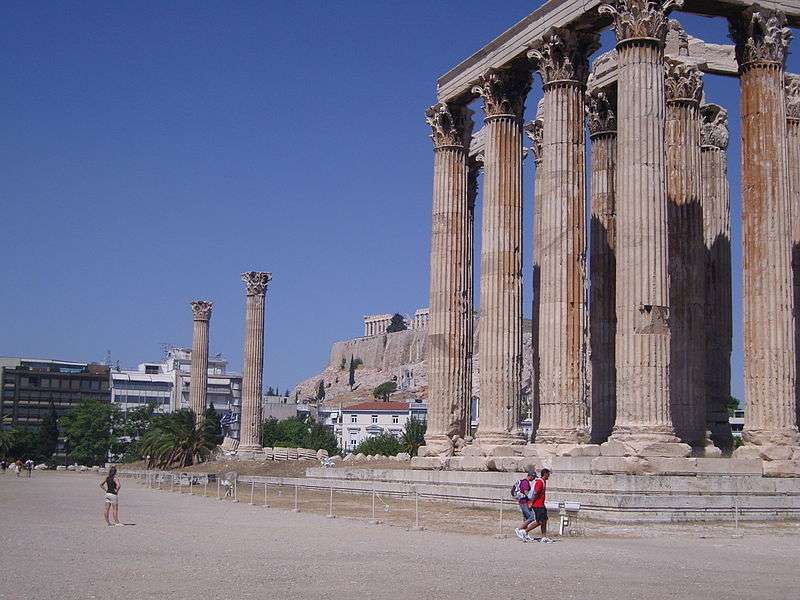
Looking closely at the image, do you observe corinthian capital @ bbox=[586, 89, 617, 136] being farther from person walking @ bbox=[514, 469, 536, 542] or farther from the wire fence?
person walking @ bbox=[514, 469, 536, 542]

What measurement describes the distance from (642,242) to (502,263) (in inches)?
333

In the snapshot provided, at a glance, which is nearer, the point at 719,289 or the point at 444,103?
the point at 719,289

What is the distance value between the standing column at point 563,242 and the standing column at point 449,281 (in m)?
6.91

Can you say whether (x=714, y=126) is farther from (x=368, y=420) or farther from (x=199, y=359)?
(x=368, y=420)

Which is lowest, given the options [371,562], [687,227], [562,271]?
[371,562]

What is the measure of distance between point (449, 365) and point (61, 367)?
16473cm

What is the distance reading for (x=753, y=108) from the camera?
3052 cm

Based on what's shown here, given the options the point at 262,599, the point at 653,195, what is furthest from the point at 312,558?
the point at 653,195

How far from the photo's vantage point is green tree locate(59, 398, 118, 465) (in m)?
138

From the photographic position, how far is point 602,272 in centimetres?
3606

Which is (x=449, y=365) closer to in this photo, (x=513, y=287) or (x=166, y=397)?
(x=513, y=287)

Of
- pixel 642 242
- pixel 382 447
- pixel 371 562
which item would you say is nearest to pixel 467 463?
pixel 642 242

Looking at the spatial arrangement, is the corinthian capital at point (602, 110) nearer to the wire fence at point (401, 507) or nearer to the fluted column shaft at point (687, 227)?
the fluted column shaft at point (687, 227)

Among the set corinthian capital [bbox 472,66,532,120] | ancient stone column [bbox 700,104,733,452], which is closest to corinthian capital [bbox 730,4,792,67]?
ancient stone column [bbox 700,104,733,452]
